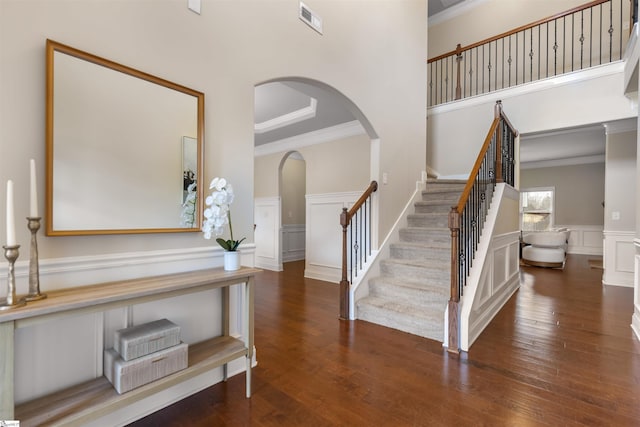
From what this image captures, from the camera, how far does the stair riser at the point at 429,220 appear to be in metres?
3.77

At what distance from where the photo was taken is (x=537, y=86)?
4.42 m

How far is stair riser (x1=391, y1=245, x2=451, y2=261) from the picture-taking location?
3332mm

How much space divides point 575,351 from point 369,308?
1732 mm

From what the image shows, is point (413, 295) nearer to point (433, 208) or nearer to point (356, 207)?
point (356, 207)

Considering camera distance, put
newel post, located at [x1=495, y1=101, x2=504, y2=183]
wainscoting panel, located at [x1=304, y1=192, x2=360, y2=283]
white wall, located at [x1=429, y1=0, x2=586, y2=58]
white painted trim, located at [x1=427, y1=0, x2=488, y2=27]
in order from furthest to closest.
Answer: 1. white painted trim, located at [x1=427, y1=0, x2=488, y2=27]
2. white wall, located at [x1=429, y1=0, x2=586, y2=58]
3. wainscoting panel, located at [x1=304, y1=192, x2=360, y2=283]
4. newel post, located at [x1=495, y1=101, x2=504, y2=183]

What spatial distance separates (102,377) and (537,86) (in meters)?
5.89

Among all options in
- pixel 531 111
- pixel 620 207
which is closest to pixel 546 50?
pixel 531 111

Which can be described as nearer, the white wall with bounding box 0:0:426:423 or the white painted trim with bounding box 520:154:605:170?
the white wall with bounding box 0:0:426:423

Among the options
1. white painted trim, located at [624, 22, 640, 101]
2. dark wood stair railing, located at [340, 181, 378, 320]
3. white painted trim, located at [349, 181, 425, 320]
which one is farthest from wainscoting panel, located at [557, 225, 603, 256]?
dark wood stair railing, located at [340, 181, 378, 320]

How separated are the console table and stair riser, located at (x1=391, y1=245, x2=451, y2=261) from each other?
2.26 m

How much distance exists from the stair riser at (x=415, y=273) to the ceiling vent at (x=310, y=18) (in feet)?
8.36

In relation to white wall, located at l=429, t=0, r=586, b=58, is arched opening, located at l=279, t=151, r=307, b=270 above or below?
below

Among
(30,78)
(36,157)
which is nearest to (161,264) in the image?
(36,157)

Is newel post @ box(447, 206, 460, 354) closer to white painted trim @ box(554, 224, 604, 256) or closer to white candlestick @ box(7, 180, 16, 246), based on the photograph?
white candlestick @ box(7, 180, 16, 246)
